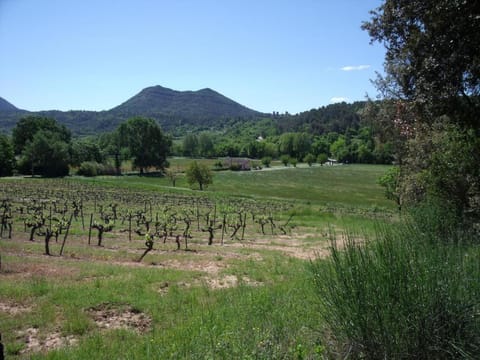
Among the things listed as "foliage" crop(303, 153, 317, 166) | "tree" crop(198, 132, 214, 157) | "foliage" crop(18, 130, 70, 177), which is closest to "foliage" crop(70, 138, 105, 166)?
"foliage" crop(18, 130, 70, 177)

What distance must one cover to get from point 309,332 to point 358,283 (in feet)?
4.38

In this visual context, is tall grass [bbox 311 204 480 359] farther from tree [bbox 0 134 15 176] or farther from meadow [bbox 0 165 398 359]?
tree [bbox 0 134 15 176]

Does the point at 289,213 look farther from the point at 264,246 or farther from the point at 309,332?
the point at 309,332

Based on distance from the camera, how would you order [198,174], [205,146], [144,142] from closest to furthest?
1. [198,174]
2. [144,142]
3. [205,146]

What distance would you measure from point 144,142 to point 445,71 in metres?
90.3

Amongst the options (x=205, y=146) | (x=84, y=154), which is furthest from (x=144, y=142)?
(x=205, y=146)

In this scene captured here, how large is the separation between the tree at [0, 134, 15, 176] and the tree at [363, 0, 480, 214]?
74.9 metres

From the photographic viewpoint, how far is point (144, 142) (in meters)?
92.2

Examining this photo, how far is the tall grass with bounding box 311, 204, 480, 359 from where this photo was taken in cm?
323

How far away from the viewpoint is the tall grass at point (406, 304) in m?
3.23

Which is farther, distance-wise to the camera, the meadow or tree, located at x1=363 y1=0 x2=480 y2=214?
tree, located at x1=363 y1=0 x2=480 y2=214

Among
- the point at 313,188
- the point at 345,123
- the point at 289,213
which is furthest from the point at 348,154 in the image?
the point at 289,213

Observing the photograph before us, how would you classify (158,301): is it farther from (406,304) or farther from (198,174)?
(198,174)

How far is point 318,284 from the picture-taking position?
13.6ft
